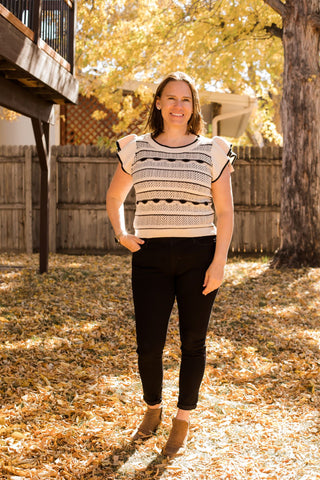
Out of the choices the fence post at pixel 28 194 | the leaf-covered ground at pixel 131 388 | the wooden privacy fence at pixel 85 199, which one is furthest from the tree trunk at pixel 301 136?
the fence post at pixel 28 194

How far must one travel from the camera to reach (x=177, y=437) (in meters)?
3.04

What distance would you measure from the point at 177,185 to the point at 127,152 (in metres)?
0.36

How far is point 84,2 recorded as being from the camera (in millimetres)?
11523

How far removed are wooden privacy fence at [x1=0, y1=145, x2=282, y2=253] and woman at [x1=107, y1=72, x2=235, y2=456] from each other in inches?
329

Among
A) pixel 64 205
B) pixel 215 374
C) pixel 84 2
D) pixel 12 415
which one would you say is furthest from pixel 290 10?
pixel 12 415

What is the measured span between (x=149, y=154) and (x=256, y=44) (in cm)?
1109

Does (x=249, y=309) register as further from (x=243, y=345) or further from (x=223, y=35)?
(x=223, y=35)

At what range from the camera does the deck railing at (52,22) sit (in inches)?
247

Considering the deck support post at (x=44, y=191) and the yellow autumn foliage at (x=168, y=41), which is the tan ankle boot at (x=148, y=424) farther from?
the yellow autumn foliage at (x=168, y=41)

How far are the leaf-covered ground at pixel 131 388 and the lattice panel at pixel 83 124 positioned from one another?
305 inches

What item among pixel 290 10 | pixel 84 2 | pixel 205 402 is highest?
pixel 84 2

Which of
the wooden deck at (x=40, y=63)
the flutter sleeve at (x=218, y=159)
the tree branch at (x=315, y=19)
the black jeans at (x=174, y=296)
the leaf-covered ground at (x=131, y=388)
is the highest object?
the tree branch at (x=315, y=19)

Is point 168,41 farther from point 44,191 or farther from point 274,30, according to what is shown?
point 44,191

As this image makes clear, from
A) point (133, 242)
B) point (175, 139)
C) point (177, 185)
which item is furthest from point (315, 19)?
point (133, 242)
